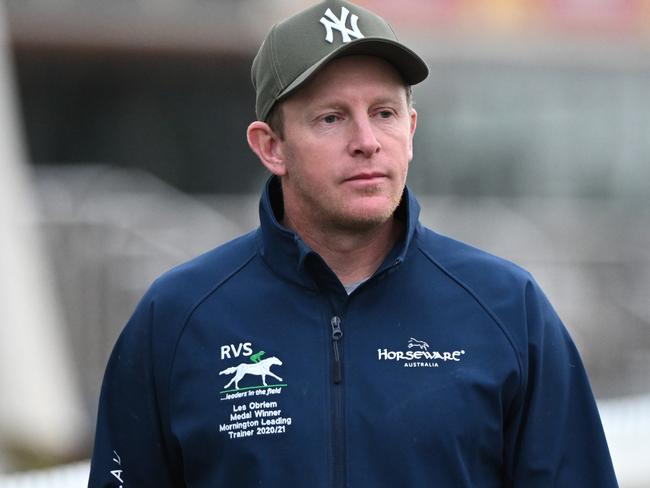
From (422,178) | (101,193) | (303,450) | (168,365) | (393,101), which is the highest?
(422,178)

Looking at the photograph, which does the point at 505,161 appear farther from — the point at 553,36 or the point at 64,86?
the point at 64,86

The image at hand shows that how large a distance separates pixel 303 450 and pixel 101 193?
27.1 ft

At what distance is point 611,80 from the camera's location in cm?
2170

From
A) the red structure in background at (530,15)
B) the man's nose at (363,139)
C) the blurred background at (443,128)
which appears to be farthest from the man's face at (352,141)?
the red structure in background at (530,15)

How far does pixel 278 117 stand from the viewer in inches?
141

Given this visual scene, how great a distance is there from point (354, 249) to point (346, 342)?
28cm

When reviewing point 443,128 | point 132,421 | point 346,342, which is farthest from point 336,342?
point 443,128

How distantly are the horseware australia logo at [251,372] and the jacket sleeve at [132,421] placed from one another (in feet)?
0.84

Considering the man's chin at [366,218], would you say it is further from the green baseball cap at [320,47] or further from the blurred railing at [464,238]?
the blurred railing at [464,238]

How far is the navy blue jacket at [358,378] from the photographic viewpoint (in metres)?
3.27

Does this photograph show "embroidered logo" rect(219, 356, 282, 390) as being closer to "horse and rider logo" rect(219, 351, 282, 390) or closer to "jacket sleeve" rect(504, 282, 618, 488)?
"horse and rider logo" rect(219, 351, 282, 390)

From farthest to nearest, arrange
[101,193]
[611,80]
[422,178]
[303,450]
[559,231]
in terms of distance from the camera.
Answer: [611,80] < [422,178] < [559,231] < [101,193] < [303,450]

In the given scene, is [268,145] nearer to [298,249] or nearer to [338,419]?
[298,249]

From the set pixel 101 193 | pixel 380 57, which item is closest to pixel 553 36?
pixel 101 193
